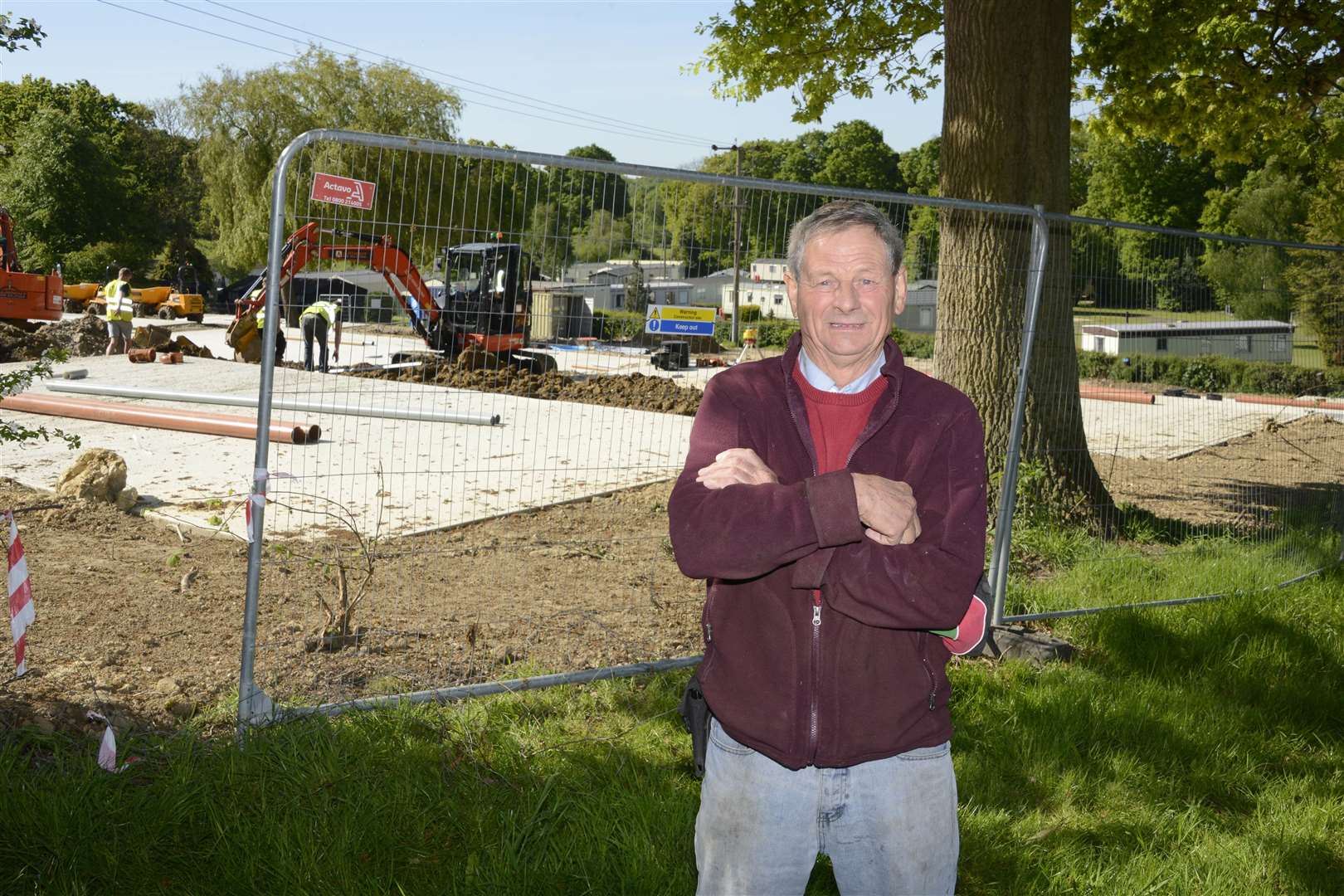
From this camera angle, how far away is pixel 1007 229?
7.46m

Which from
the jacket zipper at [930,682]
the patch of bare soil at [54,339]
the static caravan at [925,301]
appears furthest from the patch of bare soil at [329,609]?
the patch of bare soil at [54,339]

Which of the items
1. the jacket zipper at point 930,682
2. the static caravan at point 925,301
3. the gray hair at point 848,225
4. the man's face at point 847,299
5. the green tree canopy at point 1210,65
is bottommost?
the jacket zipper at point 930,682

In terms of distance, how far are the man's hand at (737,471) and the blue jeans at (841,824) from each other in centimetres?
55

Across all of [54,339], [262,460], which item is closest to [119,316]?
[54,339]

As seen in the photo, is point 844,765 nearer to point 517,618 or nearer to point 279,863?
point 279,863

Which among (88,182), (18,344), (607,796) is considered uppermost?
(88,182)

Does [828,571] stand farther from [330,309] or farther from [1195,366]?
[1195,366]

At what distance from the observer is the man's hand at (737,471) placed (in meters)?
2.11

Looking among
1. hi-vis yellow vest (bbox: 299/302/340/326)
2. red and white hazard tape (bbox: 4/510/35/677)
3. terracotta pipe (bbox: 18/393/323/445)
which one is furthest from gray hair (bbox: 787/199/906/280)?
terracotta pipe (bbox: 18/393/323/445)

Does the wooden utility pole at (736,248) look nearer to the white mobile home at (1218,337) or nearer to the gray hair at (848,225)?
the gray hair at (848,225)

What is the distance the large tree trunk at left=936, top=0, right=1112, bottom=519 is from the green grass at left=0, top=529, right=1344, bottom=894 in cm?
262

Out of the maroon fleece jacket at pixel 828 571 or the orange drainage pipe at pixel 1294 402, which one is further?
the orange drainage pipe at pixel 1294 402

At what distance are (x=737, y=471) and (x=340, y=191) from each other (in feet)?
7.65

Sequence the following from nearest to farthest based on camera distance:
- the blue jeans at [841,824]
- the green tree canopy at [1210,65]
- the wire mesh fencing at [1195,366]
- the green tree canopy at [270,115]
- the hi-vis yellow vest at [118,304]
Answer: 1. the blue jeans at [841,824]
2. the wire mesh fencing at [1195,366]
3. the green tree canopy at [1210,65]
4. the hi-vis yellow vest at [118,304]
5. the green tree canopy at [270,115]
